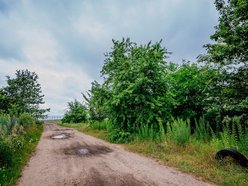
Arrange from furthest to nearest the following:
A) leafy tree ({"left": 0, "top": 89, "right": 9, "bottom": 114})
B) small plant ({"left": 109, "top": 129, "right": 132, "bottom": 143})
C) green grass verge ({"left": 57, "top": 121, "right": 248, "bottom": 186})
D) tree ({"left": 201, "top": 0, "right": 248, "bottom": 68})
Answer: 1. leafy tree ({"left": 0, "top": 89, "right": 9, "bottom": 114})
2. small plant ({"left": 109, "top": 129, "right": 132, "bottom": 143})
3. tree ({"left": 201, "top": 0, "right": 248, "bottom": 68})
4. green grass verge ({"left": 57, "top": 121, "right": 248, "bottom": 186})

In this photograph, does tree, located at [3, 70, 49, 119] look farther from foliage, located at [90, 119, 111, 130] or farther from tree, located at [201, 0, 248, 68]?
tree, located at [201, 0, 248, 68]

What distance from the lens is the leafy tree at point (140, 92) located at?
1180 cm

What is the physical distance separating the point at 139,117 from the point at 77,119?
2805 centimetres

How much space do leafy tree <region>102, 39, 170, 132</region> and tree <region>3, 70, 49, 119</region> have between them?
22670 millimetres

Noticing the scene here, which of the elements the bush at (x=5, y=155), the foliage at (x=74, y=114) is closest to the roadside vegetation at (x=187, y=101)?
the bush at (x=5, y=155)

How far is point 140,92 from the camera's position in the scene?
1222cm

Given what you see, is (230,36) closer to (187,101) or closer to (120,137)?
(187,101)

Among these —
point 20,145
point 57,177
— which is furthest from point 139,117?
point 57,177

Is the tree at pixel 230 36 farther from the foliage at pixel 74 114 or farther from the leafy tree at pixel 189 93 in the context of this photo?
the foliage at pixel 74 114

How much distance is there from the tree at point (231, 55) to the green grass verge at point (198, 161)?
2.36 metres

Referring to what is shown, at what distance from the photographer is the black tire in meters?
5.53

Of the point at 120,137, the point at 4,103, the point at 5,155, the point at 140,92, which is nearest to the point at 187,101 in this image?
the point at 140,92

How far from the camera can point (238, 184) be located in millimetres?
4547

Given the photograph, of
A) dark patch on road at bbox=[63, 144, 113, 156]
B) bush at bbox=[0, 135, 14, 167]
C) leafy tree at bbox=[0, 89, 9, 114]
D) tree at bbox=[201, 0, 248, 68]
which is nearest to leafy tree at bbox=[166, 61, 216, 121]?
tree at bbox=[201, 0, 248, 68]
